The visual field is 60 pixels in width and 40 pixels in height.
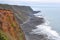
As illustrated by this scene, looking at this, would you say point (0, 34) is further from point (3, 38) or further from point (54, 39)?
point (54, 39)

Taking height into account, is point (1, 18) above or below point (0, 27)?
above

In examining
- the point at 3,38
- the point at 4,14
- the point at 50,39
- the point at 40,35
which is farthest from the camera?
the point at 40,35

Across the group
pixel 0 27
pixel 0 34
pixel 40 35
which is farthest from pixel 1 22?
pixel 40 35

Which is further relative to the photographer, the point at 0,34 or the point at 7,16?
the point at 7,16

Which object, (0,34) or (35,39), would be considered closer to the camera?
(0,34)

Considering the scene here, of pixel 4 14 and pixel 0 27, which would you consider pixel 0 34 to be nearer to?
pixel 0 27

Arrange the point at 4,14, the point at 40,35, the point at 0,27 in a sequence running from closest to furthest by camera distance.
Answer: the point at 0,27 → the point at 4,14 → the point at 40,35

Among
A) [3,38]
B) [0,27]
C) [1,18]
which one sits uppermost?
[1,18]

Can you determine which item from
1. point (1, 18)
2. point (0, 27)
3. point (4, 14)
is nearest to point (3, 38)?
point (0, 27)

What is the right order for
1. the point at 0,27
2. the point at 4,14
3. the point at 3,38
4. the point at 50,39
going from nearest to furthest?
the point at 3,38 → the point at 0,27 → the point at 4,14 → the point at 50,39
